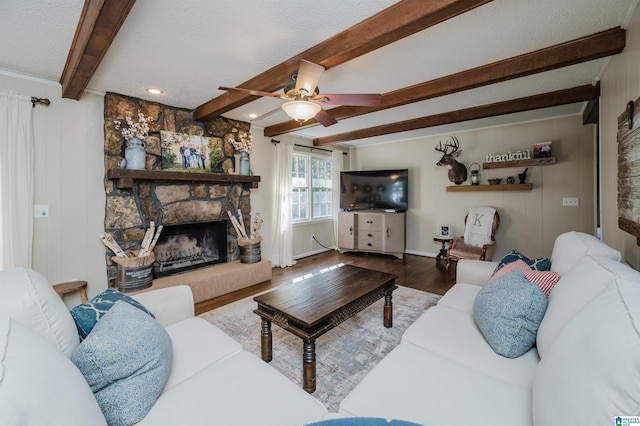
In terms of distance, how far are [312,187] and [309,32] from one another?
3844mm

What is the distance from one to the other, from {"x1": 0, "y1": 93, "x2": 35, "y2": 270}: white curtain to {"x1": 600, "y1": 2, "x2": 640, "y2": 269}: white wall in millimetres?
4797

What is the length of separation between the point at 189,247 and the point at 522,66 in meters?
4.25

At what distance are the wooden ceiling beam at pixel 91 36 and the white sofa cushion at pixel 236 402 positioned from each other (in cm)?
198

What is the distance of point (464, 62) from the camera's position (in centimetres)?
240

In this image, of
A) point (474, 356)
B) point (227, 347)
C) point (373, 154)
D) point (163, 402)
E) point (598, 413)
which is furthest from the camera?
point (373, 154)

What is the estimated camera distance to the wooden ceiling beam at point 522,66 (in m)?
1.99

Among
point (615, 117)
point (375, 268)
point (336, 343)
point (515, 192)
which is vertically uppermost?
point (615, 117)

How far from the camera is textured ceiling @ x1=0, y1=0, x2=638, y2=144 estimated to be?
168 cm

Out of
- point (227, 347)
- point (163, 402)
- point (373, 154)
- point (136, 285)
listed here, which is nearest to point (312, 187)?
point (373, 154)

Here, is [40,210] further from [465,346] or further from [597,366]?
[597,366]

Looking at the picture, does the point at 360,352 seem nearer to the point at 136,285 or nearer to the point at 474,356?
the point at 474,356

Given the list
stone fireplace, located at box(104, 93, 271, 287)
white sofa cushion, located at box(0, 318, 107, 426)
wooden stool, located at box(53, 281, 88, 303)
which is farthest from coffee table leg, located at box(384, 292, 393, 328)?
wooden stool, located at box(53, 281, 88, 303)

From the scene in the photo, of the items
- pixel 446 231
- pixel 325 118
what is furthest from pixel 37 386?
pixel 446 231

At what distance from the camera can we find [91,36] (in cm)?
169
